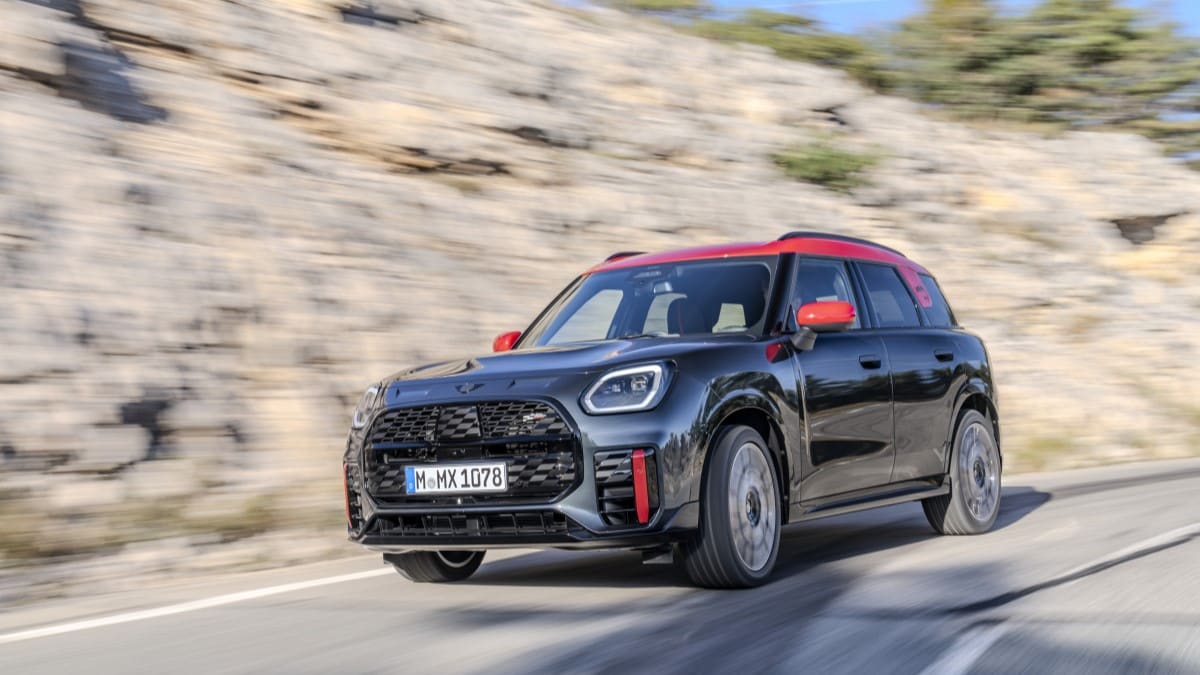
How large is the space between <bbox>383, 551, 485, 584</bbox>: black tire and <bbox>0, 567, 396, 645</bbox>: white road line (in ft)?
1.08

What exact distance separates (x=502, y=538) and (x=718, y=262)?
2.22 m

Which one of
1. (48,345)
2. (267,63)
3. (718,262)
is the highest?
(267,63)

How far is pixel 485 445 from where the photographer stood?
6301 mm

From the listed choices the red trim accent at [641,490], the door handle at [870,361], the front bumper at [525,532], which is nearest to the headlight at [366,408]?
the front bumper at [525,532]

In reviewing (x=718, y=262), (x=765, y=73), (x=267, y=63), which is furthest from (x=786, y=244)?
(x=765, y=73)

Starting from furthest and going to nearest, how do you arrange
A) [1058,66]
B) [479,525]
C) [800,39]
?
[1058,66], [800,39], [479,525]

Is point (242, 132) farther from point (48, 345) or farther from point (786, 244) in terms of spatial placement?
point (786, 244)

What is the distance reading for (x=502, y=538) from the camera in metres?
6.25

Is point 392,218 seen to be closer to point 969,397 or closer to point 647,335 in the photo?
point 969,397

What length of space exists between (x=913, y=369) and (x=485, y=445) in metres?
3.13

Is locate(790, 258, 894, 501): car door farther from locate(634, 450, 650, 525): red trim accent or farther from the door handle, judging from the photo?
locate(634, 450, 650, 525): red trim accent

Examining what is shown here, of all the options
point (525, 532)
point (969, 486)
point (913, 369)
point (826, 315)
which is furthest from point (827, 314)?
point (969, 486)

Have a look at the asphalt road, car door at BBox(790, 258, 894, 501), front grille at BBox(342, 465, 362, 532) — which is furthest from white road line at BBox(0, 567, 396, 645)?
car door at BBox(790, 258, 894, 501)

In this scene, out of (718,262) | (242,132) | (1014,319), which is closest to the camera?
(718,262)
